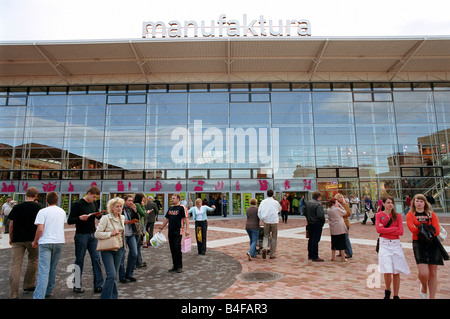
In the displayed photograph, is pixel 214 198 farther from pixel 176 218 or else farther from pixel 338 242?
pixel 176 218

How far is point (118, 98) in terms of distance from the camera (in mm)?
25312

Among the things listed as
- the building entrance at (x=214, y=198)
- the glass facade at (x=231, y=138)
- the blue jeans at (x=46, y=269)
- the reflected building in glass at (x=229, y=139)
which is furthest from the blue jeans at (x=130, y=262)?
the glass facade at (x=231, y=138)

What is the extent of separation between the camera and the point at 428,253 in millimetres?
4094

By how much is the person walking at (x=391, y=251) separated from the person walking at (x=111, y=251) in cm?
431

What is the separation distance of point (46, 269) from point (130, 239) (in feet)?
5.46

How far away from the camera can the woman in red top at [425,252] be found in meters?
4.07

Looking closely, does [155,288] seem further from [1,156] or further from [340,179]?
[1,156]

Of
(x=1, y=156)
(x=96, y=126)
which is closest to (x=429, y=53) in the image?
(x=96, y=126)

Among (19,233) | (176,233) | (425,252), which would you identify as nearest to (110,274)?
(19,233)

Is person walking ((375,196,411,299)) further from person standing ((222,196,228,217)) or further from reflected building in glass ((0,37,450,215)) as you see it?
reflected building in glass ((0,37,450,215))

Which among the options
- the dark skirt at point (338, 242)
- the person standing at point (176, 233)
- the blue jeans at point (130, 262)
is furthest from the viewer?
the dark skirt at point (338, 242)

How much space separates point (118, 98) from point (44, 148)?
8.34 metres

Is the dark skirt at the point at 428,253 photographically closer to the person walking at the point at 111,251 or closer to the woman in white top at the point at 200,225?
the person walking at the point at 111,251

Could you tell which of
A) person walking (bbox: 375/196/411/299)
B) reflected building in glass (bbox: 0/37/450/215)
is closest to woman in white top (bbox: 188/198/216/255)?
person walking (bbox: 375/196/411/299)
